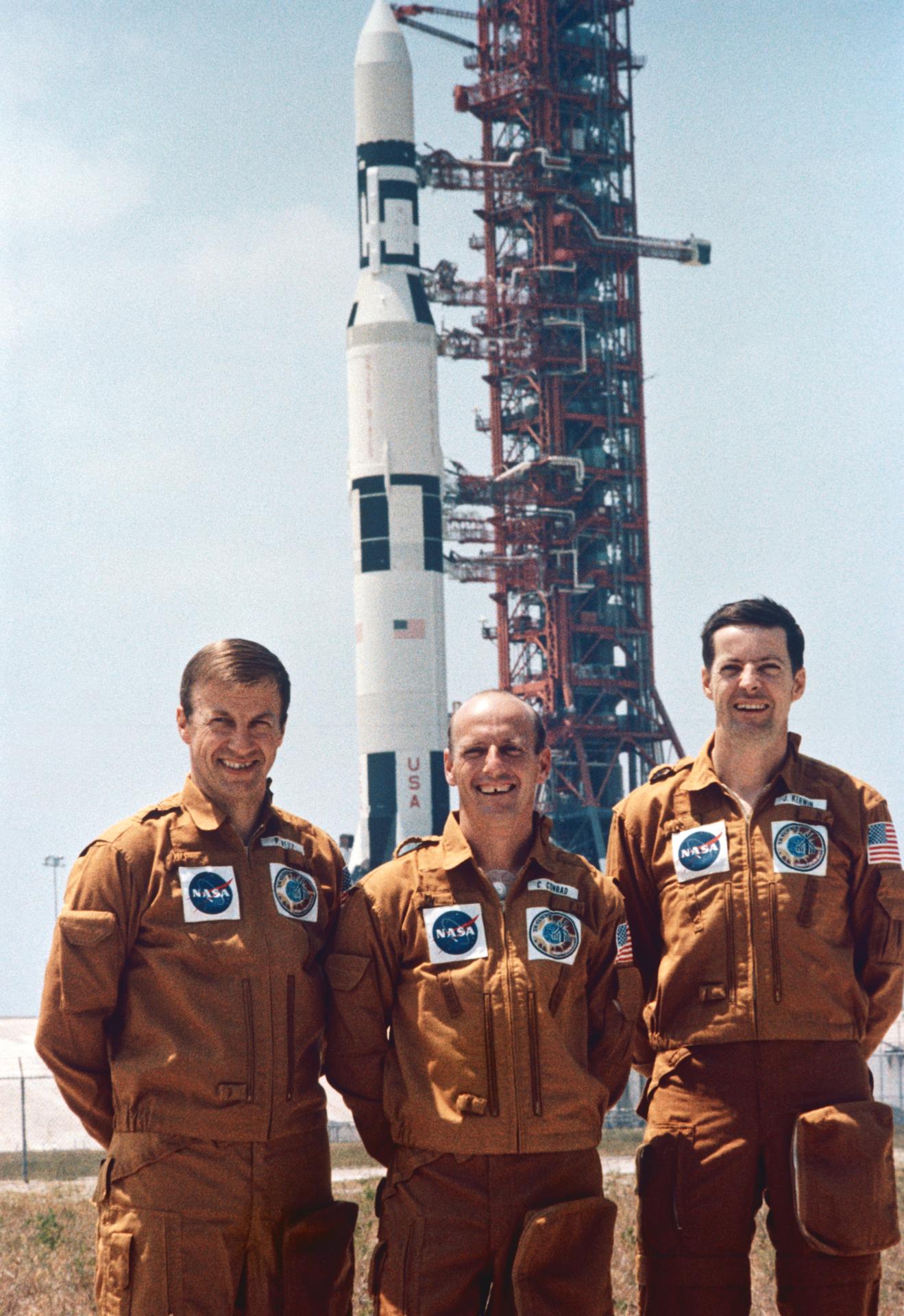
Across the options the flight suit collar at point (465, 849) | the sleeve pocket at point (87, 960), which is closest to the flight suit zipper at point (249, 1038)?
the sleeve pocket at point (87, 960)

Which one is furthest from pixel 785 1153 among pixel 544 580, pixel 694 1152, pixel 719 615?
pixel 544 580

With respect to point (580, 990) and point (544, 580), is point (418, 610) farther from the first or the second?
point (580, 990)

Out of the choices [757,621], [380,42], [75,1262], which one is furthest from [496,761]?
[380,42]

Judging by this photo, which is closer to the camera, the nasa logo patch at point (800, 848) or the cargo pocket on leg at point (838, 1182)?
the cargo pocket on leg at point (838, 1182)

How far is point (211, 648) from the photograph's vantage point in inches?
230

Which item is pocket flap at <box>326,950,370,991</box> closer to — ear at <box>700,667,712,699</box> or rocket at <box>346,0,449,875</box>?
ear at <box>700,667,712,699</box>

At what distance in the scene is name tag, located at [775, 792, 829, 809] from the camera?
20.0 ft

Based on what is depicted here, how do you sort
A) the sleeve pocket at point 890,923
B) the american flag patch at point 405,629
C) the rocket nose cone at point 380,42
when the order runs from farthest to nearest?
the rocket nose cone at point 380,42, the american flag patch at point 405,629, the sleeve pocket at point 890,923

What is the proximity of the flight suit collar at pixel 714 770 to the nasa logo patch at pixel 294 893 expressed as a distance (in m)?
1.48

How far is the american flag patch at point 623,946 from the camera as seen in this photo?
5785 mm

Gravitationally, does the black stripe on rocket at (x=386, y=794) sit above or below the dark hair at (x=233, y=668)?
above

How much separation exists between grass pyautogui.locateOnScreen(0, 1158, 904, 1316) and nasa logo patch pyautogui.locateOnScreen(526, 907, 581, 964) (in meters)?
4.40

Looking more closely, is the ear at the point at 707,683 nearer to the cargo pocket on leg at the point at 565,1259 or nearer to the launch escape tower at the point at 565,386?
the cargo pocket on leg at the point at 565,1259

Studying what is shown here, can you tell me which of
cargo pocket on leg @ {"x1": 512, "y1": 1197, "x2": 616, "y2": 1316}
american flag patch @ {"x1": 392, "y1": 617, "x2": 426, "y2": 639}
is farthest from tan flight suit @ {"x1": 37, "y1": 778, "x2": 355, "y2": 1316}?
american flag patch @ {"x1": 392, "y1": 617, "x2": 426, "y2": 639}
